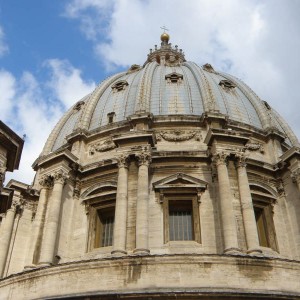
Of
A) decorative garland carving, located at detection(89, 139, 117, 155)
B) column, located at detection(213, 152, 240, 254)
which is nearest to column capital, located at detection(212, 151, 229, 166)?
column, located at detection(213, 152, 240, 254)

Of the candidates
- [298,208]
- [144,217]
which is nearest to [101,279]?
[144,217]

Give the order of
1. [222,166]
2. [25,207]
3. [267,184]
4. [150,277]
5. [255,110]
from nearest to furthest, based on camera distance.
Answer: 1. [150,277]
2. [222,166]
3. [267,184]
4. [25,207]
5. [255,110]

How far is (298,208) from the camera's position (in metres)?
25.2

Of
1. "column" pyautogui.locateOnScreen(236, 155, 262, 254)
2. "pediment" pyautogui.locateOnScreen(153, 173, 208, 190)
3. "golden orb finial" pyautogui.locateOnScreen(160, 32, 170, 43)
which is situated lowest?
"column" pyautogui.locateOnScreen(236, 155, 262, 254)

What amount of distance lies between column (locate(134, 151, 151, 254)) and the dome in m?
6.45

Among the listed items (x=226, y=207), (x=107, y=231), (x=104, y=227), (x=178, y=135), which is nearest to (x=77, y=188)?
(x=104, y=227)

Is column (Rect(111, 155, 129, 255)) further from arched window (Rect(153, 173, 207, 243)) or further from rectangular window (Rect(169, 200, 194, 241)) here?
rectangular window (Rect(169, 200, 194, 241))

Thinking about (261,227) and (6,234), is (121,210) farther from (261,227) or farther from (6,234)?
(6,234)

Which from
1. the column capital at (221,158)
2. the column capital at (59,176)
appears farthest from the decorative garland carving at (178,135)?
the column capital at (59,176)

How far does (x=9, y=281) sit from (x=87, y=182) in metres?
11.1

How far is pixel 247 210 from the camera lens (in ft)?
72.7

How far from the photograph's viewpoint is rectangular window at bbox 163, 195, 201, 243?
930 inches

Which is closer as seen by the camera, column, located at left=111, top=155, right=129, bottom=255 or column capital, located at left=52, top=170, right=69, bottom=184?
column, located at left=111, top=155, right=129, bottom=255

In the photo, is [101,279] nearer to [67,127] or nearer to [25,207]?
[25,207]
